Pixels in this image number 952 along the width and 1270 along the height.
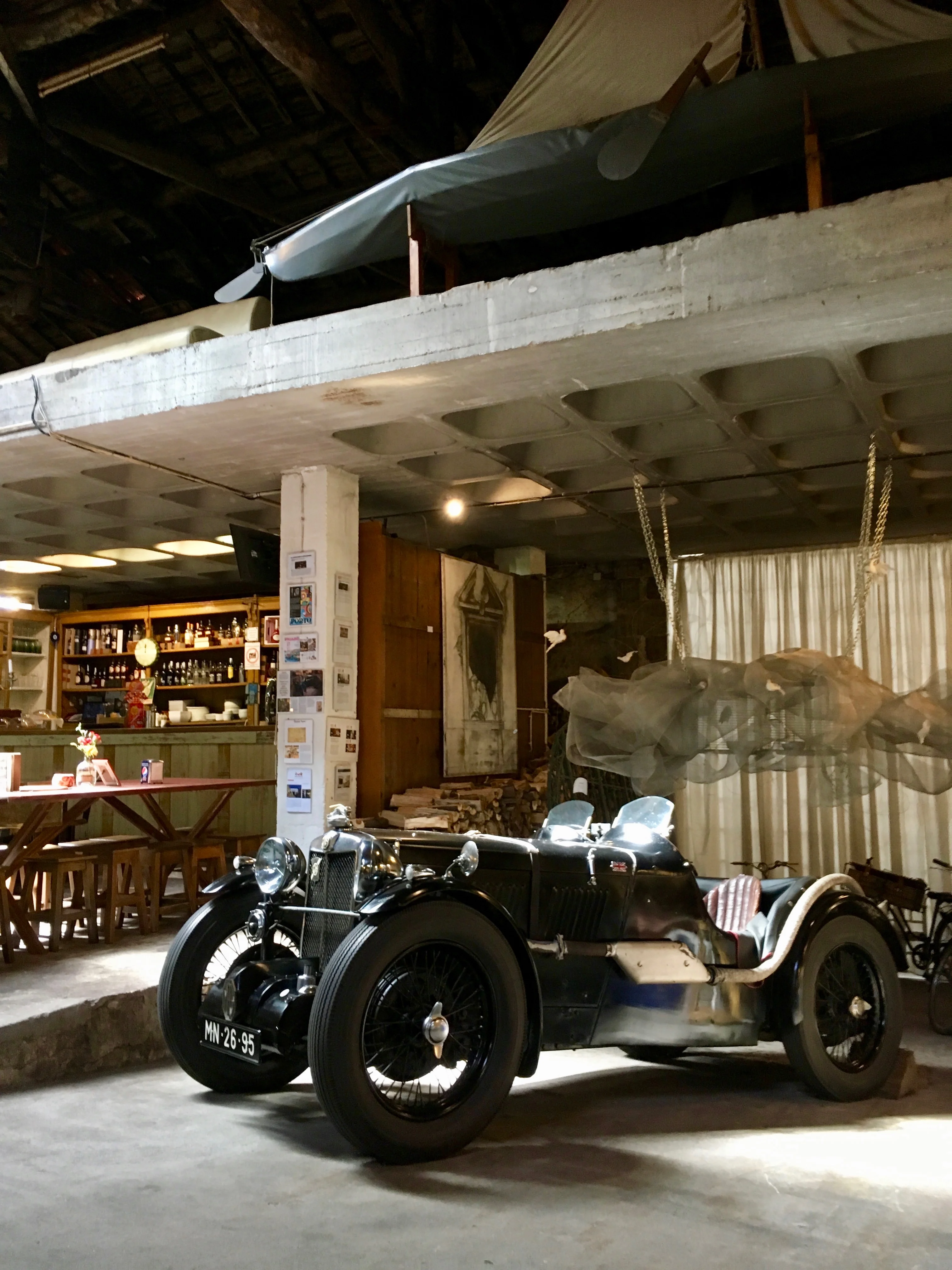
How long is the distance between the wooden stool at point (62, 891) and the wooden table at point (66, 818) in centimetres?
9

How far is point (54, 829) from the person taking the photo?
21.2ft

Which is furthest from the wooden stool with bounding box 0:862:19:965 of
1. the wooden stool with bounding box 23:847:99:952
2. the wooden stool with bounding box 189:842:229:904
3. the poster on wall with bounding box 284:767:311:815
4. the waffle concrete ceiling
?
the waffle concrete ceiling

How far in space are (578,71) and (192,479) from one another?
3.66 m

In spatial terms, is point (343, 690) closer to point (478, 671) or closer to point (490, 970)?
point (478, 671)

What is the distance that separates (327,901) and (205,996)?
0.60 meters

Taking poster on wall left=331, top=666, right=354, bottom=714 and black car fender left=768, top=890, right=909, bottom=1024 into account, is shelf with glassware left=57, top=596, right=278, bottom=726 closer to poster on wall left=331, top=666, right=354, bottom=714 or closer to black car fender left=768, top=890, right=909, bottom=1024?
poster on wall left=331, top=666, right=354, bottom=714

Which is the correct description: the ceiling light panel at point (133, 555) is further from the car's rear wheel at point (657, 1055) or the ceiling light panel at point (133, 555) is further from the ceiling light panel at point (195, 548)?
the car's rear wheel at point (657, 1055)

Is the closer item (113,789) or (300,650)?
(113,789)

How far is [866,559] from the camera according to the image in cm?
661

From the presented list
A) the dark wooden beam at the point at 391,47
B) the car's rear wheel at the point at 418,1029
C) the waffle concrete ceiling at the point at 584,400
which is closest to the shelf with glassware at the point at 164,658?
the waffle concrete ceiling at the point at 584,400

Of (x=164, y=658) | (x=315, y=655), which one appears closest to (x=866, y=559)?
(x=315, y=655)

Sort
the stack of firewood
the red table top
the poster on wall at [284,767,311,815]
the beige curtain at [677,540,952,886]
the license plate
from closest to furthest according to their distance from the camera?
1. the license plate
2. the red table top
3. the poster on wall at [284,767,311,815]
4. the beige curtain at [677,540,952,886]
5. the stack of firewood

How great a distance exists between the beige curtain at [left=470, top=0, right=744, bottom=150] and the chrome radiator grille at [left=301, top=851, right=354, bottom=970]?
13.5 feet

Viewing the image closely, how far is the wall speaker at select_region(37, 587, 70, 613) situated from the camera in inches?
486
